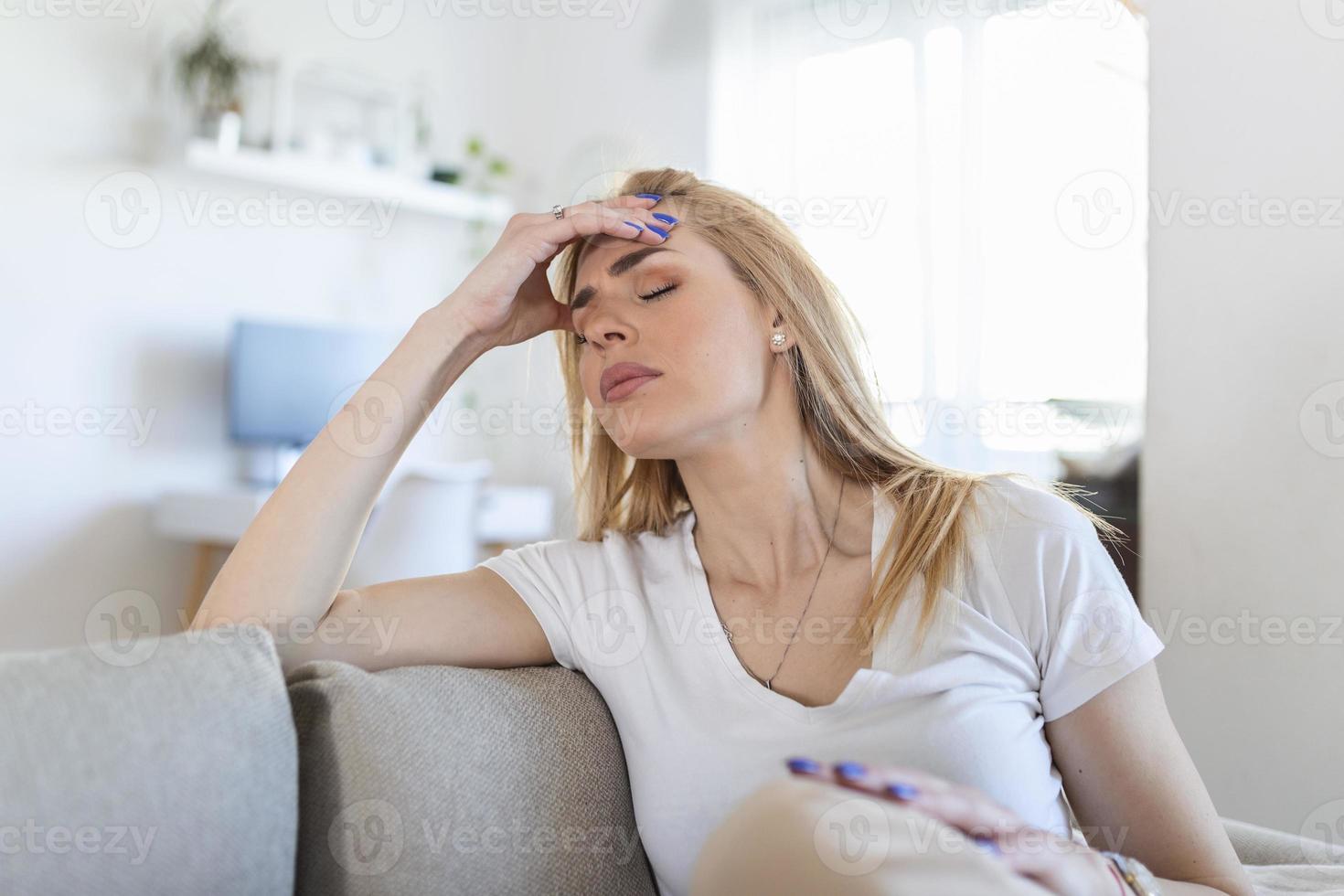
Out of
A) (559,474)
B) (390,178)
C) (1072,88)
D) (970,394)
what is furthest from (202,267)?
(1072,88)

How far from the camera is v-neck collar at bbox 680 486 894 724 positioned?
106cm

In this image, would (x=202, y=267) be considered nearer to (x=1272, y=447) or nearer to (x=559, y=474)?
(x=559, y=474)

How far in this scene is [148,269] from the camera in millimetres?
3666

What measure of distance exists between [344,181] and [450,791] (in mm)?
3445

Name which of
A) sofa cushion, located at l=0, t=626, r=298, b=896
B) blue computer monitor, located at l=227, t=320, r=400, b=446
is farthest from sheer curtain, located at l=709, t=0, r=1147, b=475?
sofa cushion, located at l=0, t=626, r=298, b=896

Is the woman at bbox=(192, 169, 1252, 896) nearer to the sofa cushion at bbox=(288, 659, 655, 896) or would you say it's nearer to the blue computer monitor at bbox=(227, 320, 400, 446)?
the sofa cushion at bbox=(288, 659, 655, 896)

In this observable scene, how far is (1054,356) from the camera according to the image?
3312 mm

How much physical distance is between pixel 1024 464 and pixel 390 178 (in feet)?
8.46

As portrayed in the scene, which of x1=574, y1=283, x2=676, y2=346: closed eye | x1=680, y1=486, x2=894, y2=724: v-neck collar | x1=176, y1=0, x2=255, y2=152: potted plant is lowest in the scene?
x1=680, y1=486, x2=894, y2=724: v-neck collar

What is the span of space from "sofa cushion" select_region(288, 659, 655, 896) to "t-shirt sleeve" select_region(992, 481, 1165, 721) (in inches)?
18.2

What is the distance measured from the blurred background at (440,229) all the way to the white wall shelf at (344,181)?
1 cm

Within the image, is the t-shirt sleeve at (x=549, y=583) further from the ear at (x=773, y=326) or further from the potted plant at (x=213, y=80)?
the potted plant at (x=213, y=80)

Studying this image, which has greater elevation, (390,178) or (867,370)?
(390,178)

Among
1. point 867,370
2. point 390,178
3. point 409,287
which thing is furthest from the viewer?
point 409,287
